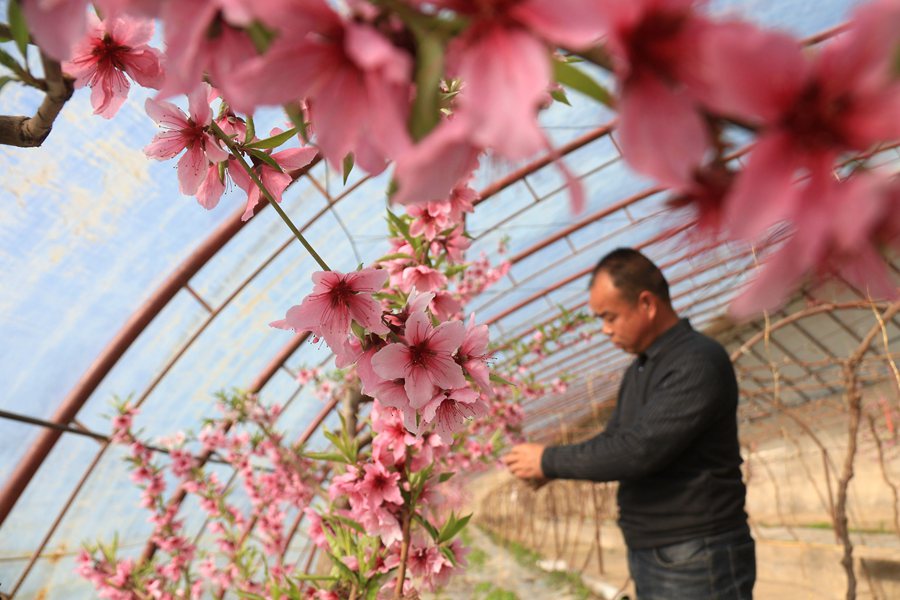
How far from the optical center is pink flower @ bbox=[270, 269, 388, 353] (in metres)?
0.67

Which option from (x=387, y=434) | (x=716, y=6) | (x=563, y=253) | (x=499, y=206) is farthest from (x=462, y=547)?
(x=563, y=253)

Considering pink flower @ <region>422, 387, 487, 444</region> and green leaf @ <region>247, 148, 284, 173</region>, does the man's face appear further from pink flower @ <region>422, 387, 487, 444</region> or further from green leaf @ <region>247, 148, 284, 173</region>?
green leaf @ <region>247, 148, 284, 173</region>

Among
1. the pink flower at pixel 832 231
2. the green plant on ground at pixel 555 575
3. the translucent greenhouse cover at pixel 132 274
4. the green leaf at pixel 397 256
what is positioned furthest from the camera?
the green plant on ground at pixel 555 575

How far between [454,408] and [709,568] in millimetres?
1458

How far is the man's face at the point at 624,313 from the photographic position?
2.23 metres

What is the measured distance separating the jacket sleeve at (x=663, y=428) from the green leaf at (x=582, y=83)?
5.34 feet

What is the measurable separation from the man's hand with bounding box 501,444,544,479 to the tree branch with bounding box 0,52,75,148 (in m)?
1.77

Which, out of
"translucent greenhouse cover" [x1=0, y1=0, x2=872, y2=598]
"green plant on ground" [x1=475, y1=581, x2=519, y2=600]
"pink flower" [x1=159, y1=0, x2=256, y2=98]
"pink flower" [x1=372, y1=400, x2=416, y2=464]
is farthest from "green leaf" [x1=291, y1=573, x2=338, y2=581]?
"green plant on ground" [x1=475, y1=581, x2=519, y2=600]

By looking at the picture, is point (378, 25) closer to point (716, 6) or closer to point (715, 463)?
point (716, 6)

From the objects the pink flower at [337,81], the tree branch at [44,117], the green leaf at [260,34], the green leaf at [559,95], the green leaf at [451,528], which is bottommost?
the pink flower at [337,81]

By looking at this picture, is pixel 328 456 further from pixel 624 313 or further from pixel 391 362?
pixel 624 313

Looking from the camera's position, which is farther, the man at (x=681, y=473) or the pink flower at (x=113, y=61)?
the man at (x=681, y=473)

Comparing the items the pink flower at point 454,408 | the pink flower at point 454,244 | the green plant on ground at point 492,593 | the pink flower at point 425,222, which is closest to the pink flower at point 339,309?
the pink flower at point 454,408

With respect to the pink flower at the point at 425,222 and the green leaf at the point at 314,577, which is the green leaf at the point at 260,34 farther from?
the green leaf at the point at 314,577
